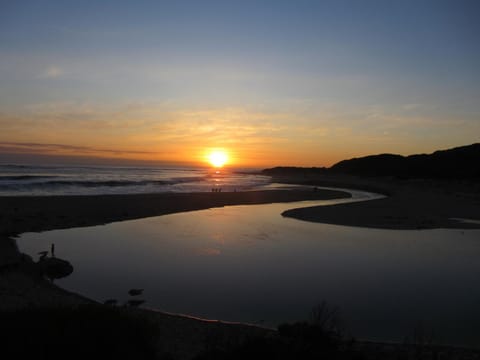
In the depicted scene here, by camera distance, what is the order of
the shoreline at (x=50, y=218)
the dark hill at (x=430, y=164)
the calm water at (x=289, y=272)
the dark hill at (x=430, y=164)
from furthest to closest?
the dark hill at (x=430, y=164), the dark hill at (x=430, y=164), the shoreline at (x=50, y=218), the calm water at (x=289, y=272)

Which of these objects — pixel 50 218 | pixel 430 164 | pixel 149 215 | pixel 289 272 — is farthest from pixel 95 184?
pixel 430 164

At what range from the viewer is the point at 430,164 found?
86.8 metres

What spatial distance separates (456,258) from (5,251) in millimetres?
14940

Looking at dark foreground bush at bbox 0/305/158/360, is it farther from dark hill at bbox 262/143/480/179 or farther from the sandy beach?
dark hill at bbox 262/143/480/179

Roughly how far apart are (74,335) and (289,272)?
778cm

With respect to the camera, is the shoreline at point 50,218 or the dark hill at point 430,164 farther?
the dark hill at point 430,164

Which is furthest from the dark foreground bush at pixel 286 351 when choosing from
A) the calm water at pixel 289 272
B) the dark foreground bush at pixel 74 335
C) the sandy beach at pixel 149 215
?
the calm water at pixel 289 272

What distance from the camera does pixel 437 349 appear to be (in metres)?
6.44

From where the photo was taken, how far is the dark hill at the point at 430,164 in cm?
7075

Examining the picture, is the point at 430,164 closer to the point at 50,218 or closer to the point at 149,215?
the point at 149,215

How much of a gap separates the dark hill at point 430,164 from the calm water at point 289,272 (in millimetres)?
55839

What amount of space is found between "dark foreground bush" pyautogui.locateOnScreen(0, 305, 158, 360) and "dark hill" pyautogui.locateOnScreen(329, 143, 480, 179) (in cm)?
6756

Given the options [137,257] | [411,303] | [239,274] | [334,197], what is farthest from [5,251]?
[334,197]

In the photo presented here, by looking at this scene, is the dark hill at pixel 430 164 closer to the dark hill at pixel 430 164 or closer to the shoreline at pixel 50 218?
the dark hill at pixel 430 164
